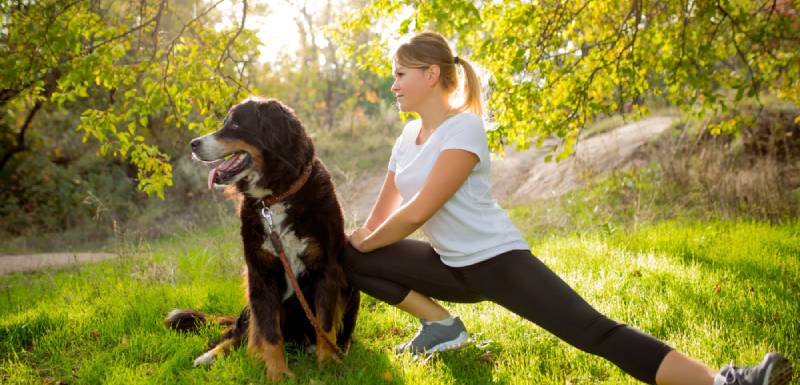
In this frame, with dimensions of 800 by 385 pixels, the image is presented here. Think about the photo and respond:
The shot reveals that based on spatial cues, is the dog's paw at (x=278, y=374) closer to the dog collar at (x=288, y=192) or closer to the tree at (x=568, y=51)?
the dog collar at (x=288, y=192)

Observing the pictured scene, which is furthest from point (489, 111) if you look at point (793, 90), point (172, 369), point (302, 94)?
point (302, 94)

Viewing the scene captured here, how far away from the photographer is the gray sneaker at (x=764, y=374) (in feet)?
6.33

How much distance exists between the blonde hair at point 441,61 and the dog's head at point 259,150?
679mm

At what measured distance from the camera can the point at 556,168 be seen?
10.9m

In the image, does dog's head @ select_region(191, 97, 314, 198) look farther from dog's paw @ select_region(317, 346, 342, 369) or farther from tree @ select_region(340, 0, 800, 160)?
tree @ select_region(340, 0, 800, 160)

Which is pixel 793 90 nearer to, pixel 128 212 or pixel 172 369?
pixel 172 369

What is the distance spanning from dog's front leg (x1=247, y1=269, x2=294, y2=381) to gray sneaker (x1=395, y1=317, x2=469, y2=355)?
26.8 inches

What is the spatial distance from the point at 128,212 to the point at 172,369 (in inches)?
451

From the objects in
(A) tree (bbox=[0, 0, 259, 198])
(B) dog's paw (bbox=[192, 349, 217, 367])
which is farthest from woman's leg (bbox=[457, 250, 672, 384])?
(A) tree (bbox=[0, 0, 259, 198])

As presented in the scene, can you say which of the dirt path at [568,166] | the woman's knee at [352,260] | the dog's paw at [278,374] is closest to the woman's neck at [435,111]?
the woman's knee at [352,260]

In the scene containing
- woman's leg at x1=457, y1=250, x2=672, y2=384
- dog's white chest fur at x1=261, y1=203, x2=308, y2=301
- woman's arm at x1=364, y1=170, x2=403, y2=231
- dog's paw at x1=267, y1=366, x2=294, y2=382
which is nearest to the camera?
woman's leg at x1=457, y1=250, x2=672, y2=384

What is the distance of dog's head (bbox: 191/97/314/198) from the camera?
2844mm

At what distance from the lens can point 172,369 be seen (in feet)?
9.50

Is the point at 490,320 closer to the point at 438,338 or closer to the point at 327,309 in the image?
the point at 438,338
